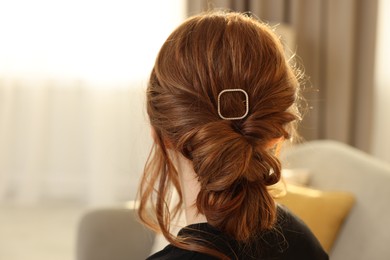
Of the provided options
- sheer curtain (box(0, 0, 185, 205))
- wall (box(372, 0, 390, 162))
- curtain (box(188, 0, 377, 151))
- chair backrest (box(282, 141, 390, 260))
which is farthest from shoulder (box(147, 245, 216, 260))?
wall (box(372, 0, 390, 162))

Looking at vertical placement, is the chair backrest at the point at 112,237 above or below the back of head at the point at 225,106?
below

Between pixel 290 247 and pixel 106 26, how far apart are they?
111 inches

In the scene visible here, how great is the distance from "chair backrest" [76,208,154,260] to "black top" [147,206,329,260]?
65cm

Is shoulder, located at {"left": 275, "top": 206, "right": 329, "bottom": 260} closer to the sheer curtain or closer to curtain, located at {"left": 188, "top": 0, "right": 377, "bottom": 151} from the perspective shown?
curtain, located at {"left": 188, "top": 0, "right": 377, "bottom": 151}

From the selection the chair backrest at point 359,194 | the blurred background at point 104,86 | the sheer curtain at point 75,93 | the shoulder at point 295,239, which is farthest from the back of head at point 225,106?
the sheer curtain at point 75,93

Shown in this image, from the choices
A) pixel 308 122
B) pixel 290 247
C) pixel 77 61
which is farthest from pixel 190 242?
pixel 77 61

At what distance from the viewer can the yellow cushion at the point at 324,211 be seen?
6.27 feet

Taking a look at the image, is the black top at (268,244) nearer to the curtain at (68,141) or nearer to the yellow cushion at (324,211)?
the yellow cushion at (324,211)

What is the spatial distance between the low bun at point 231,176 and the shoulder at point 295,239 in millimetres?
90

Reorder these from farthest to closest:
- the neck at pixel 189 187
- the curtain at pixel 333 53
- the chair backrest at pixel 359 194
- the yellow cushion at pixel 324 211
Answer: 1. the curtain at pixel 333 53
2. the yellow cushion at pixel 324 211
3. the chair backrest at pixel 359 194
4. the neck at pixel 189 187

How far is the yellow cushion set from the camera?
6.27 feet

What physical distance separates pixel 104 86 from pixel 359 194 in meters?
2.40

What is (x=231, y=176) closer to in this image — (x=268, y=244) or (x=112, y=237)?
(x=268, y=244)

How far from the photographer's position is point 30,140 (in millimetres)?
4141
